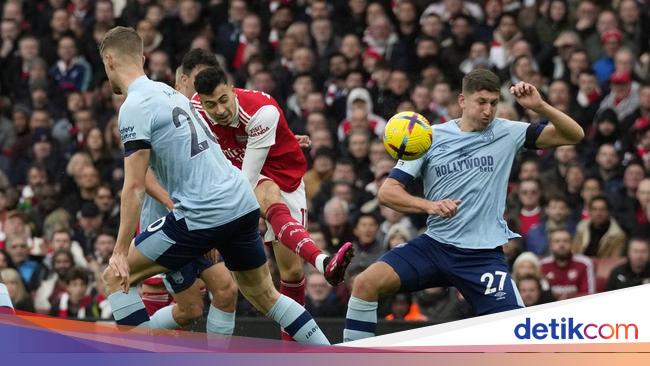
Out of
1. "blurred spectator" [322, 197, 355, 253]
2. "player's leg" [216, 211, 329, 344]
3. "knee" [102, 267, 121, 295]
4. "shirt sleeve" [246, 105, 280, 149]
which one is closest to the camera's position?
"knee" [102, 267, 121, 295]

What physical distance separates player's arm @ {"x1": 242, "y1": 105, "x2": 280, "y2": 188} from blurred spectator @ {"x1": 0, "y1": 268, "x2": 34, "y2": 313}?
5.07m

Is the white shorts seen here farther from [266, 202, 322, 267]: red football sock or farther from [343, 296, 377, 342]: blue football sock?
[343, 296, 377, 342]: blue football sock

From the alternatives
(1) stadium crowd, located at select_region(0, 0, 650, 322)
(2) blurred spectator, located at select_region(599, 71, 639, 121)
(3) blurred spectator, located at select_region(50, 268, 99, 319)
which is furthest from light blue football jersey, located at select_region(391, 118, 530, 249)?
(2) blurred spectator, located at select_region(599, 71, 639, 121)

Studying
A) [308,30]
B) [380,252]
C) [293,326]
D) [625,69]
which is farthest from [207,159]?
[308,30]

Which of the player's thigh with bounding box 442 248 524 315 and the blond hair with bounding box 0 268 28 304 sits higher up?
the player's thigh with bounding box 442 248 524 315

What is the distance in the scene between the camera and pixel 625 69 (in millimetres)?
17953

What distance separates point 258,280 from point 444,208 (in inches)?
56.1

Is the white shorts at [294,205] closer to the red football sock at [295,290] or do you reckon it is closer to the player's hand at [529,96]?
the red football sock at [295,290]

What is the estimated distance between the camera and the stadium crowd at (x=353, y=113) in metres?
16.3

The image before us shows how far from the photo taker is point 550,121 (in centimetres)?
1145

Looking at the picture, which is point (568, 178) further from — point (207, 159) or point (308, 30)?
point (207, 159)

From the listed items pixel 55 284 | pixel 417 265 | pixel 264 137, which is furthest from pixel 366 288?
pixel 55 284

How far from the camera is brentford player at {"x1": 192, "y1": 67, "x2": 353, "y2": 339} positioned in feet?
37.1

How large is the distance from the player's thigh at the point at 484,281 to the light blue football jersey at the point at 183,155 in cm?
159
